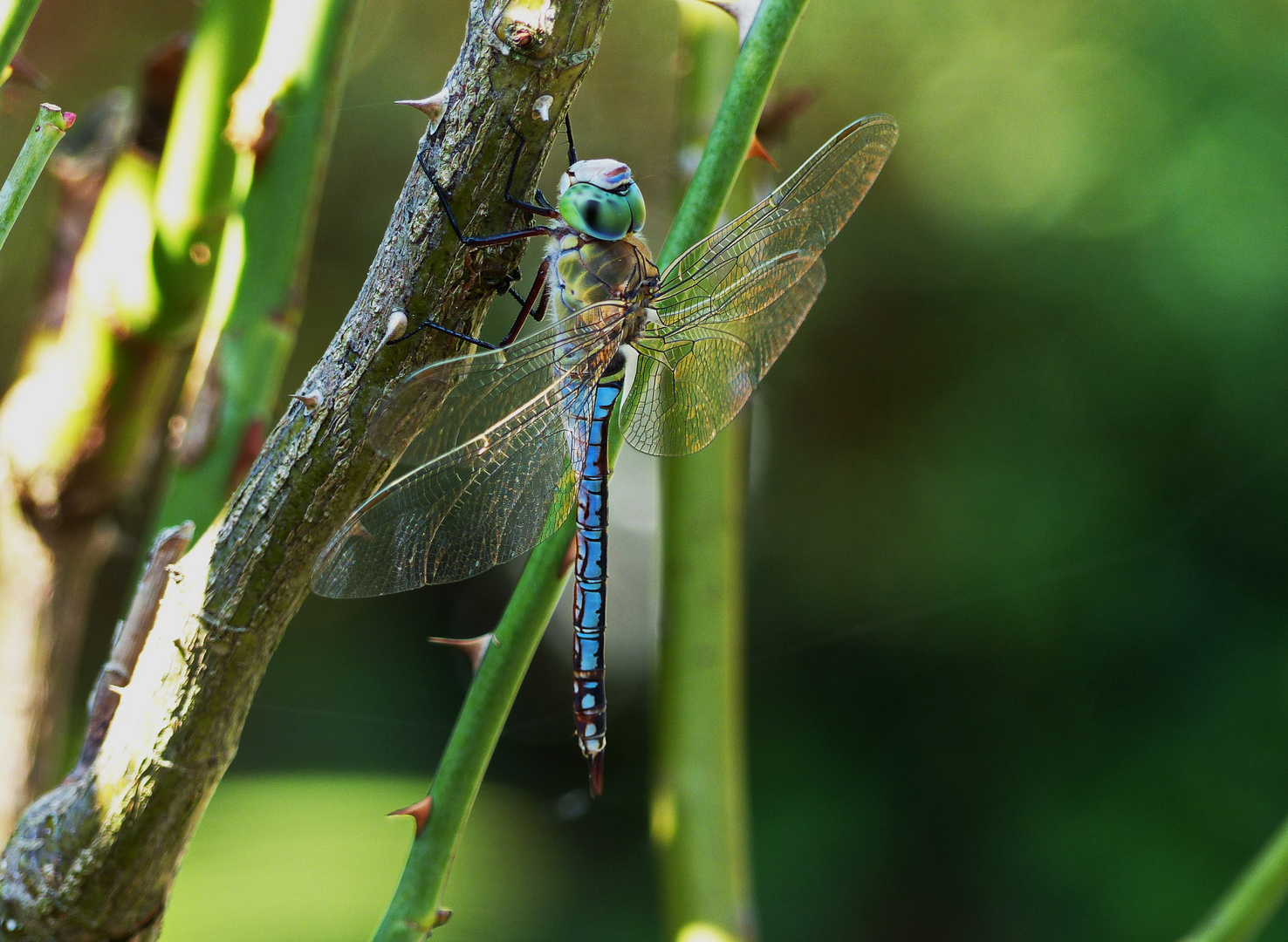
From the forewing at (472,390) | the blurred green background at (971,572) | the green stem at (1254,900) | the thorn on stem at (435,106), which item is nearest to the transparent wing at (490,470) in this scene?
the forewing at (472,390)

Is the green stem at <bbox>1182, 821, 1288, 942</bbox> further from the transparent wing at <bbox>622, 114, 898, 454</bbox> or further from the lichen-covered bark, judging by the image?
the lichen-covered bark

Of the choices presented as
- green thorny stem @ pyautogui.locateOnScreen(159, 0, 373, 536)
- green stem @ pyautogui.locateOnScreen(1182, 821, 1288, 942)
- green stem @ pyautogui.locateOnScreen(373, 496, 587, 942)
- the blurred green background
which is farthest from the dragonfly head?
the blurred green background

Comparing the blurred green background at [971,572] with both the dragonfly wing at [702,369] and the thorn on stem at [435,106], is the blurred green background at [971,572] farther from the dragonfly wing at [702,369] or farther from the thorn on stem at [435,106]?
the thorn on stem at [435,106]

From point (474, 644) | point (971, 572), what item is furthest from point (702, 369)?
point (971, 572)

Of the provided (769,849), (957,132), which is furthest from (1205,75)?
(769,849)

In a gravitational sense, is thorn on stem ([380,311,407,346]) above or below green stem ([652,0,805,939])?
above

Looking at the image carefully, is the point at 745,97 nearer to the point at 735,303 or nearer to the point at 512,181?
the point at 512,181

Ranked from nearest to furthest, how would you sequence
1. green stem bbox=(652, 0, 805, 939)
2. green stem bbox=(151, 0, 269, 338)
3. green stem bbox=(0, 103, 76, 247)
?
green stem bbox=(0, 103, 76, 247) → green stem bbox=(151, 0, 269, 338) → green stem bbox=(652, 0, 805, 939)
